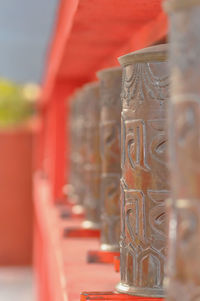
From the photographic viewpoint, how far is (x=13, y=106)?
992 inches

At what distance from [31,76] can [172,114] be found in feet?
27.0

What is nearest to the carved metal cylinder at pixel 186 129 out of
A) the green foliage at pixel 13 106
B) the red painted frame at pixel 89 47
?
the red painted frame at pixel 89 47

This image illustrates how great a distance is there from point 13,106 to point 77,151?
844 inches

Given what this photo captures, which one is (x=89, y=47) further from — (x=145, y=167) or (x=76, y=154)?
(x=145, y=167)

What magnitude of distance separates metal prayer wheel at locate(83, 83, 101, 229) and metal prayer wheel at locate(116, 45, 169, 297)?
1346 mm

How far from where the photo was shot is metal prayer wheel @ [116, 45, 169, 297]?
1.61 m

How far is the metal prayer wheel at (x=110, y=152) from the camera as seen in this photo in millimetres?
2311

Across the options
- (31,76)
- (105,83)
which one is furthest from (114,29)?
(31,76)

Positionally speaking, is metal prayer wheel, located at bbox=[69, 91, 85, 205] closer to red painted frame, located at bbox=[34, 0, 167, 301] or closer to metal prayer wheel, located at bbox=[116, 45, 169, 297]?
red painted frame, located at bbox=[34, 0, 167, 301]

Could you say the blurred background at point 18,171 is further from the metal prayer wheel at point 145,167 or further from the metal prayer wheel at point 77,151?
the metal prayer wheel at point 145,167

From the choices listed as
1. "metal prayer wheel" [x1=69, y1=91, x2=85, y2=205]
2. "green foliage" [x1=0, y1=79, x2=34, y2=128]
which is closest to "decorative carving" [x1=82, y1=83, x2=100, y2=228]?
"metal prayer wheel" [x1=69, y1=91, x2=85, y2=205]

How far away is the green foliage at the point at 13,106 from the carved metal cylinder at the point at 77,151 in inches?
790

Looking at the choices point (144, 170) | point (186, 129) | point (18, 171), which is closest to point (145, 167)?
point (144, 170)

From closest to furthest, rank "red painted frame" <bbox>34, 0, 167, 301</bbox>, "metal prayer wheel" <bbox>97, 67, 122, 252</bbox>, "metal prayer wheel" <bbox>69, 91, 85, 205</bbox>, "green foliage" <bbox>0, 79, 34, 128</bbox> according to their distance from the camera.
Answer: "red painted frame" <bbox>34, 0, 167, 301</bbox>
"metal prayer wheel" <bbox>97, 67, 122, 252</bbox>
"metal prayer wheel" <bbox>69, 91, 85, 205</bbox>
"green foliage" <bbox>0, 79, 34, 128</bbox>
